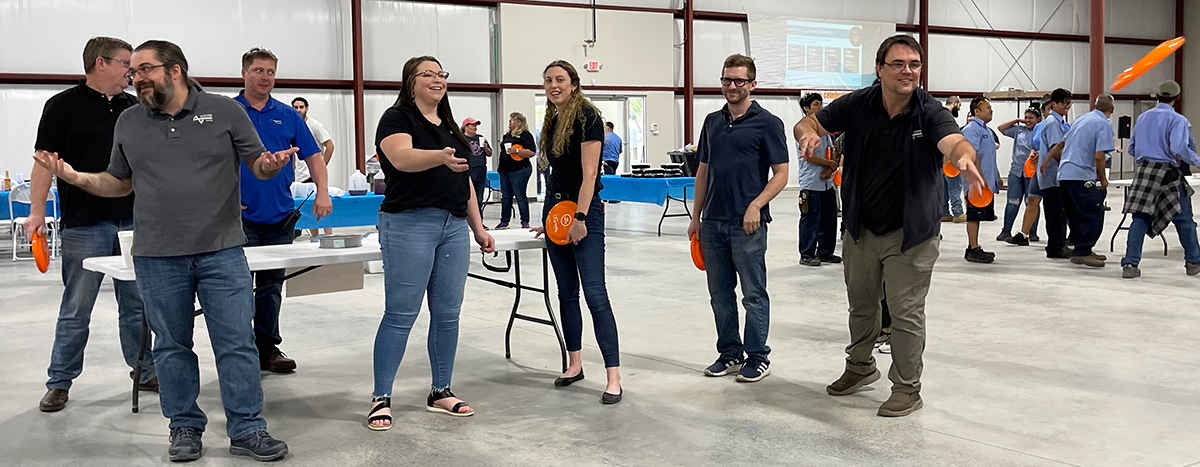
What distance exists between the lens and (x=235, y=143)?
3.28 metres

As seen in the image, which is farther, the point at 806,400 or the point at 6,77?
the point at 6,77

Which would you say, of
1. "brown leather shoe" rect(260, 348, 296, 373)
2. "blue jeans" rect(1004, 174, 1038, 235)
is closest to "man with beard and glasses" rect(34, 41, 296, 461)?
"brown leather shoe" rect(260, 348, 296, 373)

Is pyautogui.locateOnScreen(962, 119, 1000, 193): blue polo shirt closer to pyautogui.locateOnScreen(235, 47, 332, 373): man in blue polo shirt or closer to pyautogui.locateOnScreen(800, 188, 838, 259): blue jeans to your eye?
pyautogui.locateOnScreen(800, 188, 838, 259): blue jeans

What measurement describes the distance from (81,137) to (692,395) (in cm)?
262

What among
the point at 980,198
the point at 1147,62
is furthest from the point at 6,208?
the point at 1147,62

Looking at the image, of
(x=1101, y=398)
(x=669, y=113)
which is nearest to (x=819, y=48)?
(x=669, y=113)

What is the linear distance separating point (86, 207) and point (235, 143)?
1128 mm

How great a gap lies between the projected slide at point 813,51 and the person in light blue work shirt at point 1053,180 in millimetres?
10441

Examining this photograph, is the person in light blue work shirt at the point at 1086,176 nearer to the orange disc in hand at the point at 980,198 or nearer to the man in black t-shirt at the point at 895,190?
the orange disc in hand at the point at 980,198

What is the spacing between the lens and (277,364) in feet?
15.4

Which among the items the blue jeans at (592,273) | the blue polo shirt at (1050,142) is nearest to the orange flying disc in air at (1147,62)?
the blue polo shirt at (1050,142)

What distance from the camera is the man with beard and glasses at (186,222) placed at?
10.4 ft

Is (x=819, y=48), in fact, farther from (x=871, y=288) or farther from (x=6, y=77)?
(x=871, y=288)

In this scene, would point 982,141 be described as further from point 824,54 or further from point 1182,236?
point 824,54
